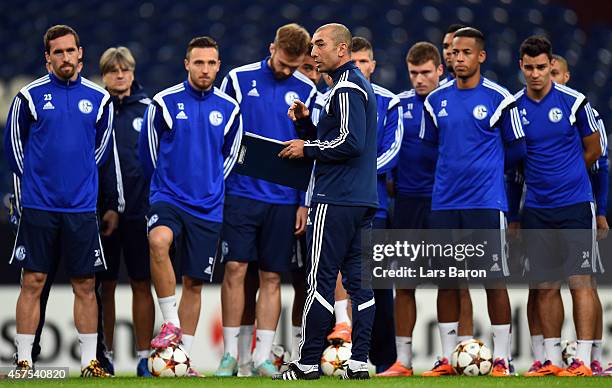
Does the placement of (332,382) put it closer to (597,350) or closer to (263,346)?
(263,346)

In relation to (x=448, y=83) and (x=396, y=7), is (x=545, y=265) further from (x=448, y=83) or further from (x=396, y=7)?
(x=396, y=7)

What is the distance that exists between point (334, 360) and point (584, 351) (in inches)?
65.6

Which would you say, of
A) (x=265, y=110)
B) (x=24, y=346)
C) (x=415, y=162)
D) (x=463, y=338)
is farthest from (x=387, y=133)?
(x=24, y=346)

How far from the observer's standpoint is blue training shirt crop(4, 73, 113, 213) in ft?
22.7

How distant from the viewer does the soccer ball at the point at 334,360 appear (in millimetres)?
7109

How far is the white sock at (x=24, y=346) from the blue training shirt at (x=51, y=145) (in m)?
0.81

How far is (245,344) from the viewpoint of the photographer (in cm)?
762

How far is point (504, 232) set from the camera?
7.34 m

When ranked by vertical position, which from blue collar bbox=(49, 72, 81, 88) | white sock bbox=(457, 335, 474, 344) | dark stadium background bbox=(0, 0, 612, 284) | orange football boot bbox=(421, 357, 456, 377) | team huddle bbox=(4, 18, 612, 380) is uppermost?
dark stadium background bbox=(0, 0, 612, 284)

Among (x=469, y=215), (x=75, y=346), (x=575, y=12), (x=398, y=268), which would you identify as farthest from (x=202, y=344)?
(x=575, y=12)

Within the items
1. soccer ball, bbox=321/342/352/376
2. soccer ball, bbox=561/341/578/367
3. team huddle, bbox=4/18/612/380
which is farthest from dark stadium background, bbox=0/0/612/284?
soccer ball, bbox=321/342/352/376

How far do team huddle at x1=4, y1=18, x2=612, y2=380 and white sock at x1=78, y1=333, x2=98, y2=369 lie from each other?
2 cm

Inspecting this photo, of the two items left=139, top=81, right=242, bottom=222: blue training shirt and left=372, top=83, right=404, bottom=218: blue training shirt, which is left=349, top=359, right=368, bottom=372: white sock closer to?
left=139, top=81, right=242, bottom=222: blue training shirt

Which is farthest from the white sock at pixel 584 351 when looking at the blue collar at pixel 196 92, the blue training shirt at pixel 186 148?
the blue collar at pixel 196 92
